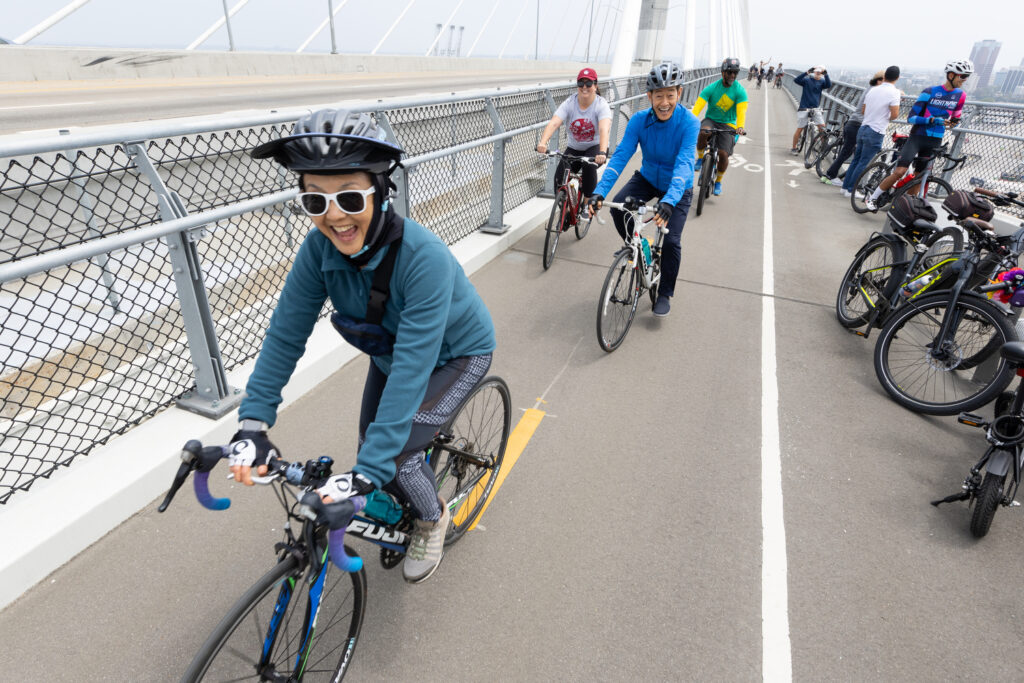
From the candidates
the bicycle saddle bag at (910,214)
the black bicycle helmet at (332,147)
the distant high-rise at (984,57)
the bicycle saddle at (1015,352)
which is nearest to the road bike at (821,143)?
the bicycle saddle bag at (910,214)

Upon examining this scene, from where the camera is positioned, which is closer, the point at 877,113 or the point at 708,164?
the point at 708,164

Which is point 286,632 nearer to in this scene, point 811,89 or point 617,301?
point 617,301

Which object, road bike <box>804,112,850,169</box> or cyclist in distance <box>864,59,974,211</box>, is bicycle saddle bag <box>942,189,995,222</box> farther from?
road bike <box>804,112,850,169</box>

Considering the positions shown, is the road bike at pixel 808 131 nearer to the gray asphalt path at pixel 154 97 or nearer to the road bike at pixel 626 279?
the road bike at pixel 626 279

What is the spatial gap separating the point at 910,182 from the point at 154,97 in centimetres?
2017

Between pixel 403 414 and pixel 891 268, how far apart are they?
17.1 ft

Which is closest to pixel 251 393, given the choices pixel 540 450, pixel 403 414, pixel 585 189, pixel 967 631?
pixel 403 414

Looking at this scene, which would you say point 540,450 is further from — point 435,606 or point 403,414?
point 403,414

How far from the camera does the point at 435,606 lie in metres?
2.84

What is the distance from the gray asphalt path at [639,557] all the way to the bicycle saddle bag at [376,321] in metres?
1.42

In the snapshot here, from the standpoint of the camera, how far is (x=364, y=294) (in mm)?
2070

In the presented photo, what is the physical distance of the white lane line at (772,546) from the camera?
270 cm

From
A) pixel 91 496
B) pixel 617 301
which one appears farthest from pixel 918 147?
pixel 91 496

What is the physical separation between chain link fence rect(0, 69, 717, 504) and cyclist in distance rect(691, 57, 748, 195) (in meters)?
2.43
